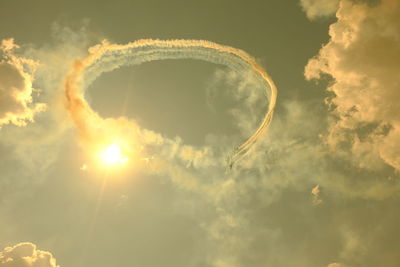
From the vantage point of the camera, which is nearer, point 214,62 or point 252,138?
point 214,62

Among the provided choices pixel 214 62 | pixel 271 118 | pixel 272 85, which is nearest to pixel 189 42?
pixel 214 62

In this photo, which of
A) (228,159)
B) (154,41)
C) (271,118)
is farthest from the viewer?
(271,118)

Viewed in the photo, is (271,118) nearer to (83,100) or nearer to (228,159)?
(228,159)

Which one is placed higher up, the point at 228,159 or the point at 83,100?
the point at 83,100

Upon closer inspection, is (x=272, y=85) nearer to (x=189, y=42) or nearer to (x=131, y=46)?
(x=189, y=42)

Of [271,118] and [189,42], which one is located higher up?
[189,42]

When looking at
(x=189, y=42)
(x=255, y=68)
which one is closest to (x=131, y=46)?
(x=189, y=42)

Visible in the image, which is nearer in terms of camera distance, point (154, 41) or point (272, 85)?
point (154, 41)

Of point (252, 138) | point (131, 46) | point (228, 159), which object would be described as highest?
point (131, 46)

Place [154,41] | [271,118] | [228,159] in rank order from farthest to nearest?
[271,118]
[228,159]
[154,41]
